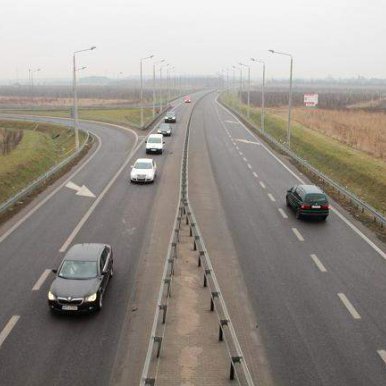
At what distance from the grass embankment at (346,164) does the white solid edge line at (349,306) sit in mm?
12242

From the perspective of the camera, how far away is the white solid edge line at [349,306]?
46.8ft

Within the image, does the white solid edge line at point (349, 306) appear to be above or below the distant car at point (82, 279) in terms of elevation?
below

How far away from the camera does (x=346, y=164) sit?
36.7 metres

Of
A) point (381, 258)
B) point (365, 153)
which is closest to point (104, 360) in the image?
point (381, 258)

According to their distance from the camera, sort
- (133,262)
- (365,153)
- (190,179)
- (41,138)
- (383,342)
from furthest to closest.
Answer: (41,138) → (365,153) → (190,179) → (133,262) → (383,342)

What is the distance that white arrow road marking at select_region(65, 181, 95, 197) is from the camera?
1099 inches

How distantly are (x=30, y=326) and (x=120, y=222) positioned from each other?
379 inches

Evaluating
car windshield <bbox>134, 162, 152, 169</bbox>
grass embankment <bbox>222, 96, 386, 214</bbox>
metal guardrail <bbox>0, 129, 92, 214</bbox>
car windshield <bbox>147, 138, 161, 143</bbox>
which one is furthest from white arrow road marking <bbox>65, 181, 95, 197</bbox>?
grass embankment <bbox>222, 96, 386, 214</bbox>

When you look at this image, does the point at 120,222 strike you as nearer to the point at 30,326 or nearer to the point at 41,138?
the point at 30,326

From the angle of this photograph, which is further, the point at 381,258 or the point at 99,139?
the point at 99,139

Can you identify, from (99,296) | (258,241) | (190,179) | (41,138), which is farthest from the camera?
(41,138)

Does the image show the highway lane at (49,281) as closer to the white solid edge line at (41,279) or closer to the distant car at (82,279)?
the white solid edge line at (41,279)

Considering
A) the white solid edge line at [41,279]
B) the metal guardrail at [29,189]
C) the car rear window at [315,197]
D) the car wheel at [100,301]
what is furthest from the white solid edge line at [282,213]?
the metal guardrail at [29,189]

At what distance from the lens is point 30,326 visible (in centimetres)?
1329
